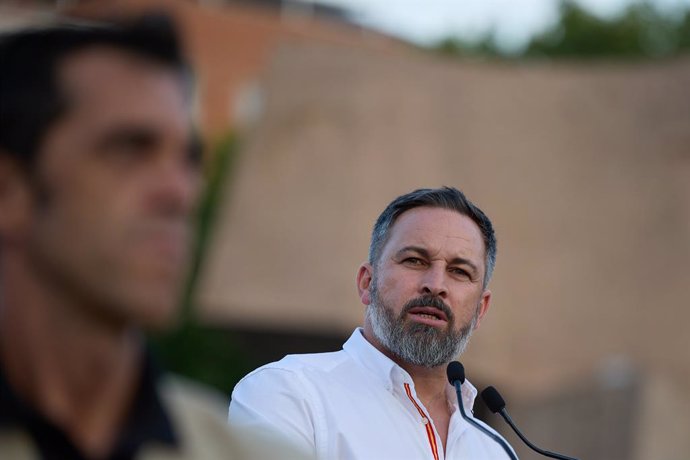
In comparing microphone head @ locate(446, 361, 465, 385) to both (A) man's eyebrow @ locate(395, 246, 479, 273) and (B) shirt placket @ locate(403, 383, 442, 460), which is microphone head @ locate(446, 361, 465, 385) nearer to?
(B) shirt placket @ locate(403, 383, 442, 460)

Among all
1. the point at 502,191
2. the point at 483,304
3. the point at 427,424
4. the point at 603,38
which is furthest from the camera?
the point at 603,38

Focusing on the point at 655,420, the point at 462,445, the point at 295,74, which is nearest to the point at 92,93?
the point at 462,445

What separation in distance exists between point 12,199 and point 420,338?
6.38 feet

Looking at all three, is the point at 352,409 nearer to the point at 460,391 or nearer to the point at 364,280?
the point at 460,391

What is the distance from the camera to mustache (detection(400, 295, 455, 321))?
3.25m

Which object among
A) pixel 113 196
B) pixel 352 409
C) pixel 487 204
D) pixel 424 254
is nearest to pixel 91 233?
pixel 113 196

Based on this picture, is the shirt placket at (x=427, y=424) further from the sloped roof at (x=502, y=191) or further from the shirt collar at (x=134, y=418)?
the sloped roof at (x=502, y=191)

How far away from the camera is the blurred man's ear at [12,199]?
53.6 inches

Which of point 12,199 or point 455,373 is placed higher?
point 12,199

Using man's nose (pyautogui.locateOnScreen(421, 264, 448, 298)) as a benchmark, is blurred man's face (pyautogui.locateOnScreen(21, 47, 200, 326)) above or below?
above

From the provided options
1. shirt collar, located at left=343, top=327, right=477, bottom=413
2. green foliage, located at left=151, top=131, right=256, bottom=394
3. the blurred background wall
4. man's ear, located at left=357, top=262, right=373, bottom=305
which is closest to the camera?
shirt collar, located at left=343, top=327, right=477, bottom=413

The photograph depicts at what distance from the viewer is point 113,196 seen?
4.36ft

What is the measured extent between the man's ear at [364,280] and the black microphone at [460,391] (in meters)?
0.38

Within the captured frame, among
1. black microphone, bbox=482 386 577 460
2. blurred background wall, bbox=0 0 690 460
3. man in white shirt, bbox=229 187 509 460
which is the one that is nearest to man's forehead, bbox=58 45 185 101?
man in white shirt, bbox=229 187 509 460
